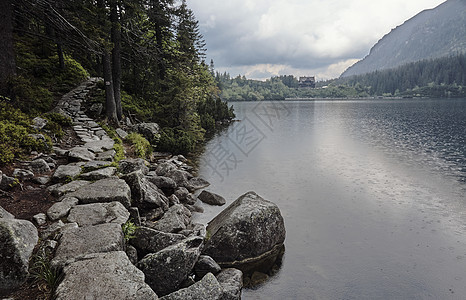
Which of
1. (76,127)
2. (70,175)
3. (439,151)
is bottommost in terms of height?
(439,151)

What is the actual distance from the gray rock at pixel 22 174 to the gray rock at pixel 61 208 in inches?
77.9

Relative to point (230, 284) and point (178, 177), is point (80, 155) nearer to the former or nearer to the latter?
point (178, 177)

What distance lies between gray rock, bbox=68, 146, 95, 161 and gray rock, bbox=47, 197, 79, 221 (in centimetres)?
333

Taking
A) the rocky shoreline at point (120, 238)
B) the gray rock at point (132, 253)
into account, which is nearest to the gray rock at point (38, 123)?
the rocky shoreline at point (120, 238)

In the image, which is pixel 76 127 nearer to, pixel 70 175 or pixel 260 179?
pixel 70 175

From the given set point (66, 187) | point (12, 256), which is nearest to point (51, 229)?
point (12, 256)

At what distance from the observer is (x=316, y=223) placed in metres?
12.1

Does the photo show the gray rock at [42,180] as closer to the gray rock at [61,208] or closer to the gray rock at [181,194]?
the gray rock at [61,208]

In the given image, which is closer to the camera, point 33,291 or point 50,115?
point 33,291

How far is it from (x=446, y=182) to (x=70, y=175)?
20727mm

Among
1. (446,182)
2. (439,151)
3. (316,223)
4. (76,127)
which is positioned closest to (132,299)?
(316,223)

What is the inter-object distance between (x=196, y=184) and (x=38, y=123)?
27.5 feet

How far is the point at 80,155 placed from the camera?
10.4 m

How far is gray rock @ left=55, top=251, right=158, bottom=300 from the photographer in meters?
4.26
